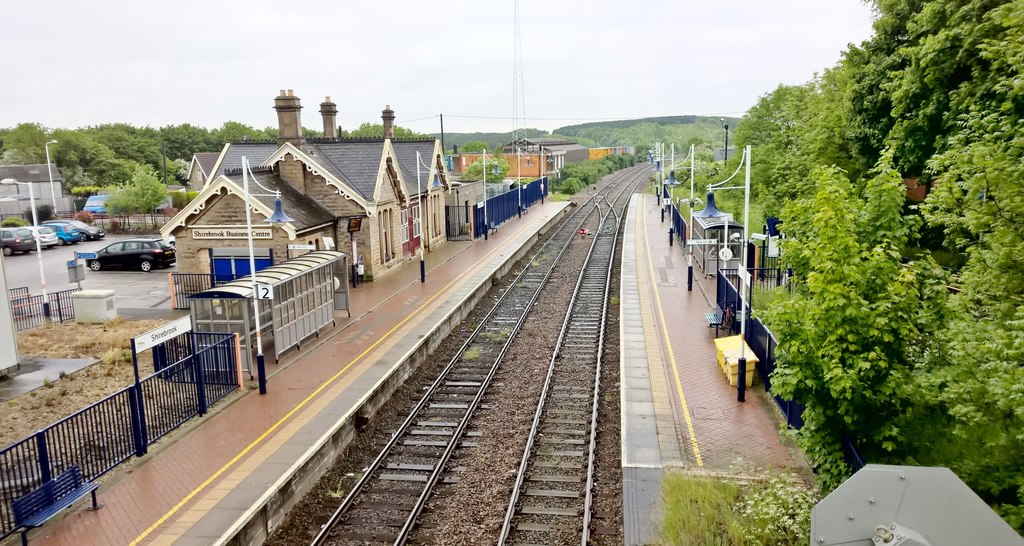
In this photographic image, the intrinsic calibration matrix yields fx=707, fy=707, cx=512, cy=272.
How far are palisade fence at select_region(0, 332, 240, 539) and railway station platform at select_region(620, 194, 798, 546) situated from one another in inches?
331

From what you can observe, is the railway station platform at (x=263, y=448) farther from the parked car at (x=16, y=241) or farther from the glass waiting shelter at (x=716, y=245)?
the parked car at (x=16, y=241)

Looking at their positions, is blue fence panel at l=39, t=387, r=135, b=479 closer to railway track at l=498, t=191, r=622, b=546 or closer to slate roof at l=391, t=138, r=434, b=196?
railway track at l=498, t=191, r=622, b=546

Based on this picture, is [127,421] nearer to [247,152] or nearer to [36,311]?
[36,311]

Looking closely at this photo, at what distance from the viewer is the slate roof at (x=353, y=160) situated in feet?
94.8

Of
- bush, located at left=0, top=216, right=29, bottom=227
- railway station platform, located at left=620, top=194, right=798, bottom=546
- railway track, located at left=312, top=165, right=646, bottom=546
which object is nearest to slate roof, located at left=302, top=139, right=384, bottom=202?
railway track, located at left=312, top=165, right=646, bottom=546

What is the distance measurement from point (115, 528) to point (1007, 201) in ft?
39.9

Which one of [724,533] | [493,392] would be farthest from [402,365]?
[724,533]

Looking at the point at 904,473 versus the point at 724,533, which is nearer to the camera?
the point at 904,473

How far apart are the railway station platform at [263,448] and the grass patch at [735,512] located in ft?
19.5

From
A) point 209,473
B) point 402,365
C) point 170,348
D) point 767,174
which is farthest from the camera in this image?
point 767,174

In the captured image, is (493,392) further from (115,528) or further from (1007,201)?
(1007,201)

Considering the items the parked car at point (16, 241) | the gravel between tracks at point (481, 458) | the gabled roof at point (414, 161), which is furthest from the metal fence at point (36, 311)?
the parked car at point (16, 241)

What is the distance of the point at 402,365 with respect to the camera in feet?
56.4

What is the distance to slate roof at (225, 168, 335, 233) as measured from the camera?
81.5ft
